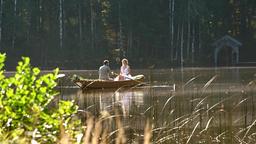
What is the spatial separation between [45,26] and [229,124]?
176 feet

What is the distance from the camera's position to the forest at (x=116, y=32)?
202 feet

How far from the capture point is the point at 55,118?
5305 mm

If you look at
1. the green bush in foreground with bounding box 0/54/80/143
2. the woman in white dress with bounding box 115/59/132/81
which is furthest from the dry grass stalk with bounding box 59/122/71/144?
the woman in white dress with bounding box 115/59/132/81

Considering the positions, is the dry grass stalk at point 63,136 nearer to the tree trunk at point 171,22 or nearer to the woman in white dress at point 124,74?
the woman in white dress at point 124,74

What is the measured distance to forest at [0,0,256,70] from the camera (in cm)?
6153

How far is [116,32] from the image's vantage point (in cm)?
6444

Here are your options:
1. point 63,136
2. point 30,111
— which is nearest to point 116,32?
point 30,111

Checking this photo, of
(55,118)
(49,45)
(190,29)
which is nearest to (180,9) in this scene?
(190,29)

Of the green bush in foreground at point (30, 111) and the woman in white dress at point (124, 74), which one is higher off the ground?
the green bush in foreground at point (30, 111)

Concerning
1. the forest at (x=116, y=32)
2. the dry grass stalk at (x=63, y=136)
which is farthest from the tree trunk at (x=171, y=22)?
the dry grass stalk at (x=63, y=136)

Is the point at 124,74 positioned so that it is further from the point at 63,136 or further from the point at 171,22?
the point at 171,22

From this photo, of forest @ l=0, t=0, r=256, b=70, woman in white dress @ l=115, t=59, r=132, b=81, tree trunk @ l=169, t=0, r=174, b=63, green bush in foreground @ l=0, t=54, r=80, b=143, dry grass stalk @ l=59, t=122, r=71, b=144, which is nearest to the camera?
dry grass stalk @ l=59, t=122, r=71, b=144

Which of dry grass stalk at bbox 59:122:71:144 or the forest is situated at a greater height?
the forest

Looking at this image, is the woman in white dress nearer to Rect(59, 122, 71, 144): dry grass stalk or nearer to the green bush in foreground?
the green bush in foreground
